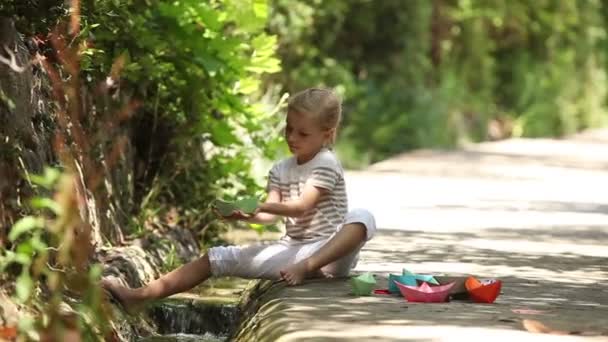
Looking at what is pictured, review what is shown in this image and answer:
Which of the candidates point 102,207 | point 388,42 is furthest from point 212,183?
point 388,42

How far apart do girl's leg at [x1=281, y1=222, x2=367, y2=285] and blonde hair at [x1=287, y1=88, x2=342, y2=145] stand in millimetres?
598

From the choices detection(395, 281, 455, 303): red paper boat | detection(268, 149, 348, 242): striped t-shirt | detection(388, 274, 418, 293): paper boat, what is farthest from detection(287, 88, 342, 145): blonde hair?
detection(395, 281, 455, 303): red paper boat

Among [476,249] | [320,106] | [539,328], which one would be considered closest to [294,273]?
[320,106]

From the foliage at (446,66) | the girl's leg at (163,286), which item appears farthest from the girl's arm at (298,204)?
the foliage at (446,66)

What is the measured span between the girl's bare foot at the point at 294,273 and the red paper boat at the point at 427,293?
0.66 m

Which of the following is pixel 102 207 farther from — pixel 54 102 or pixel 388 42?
pixel 388 42

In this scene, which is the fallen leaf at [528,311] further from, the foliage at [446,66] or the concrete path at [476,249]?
the foliage at [446,66]

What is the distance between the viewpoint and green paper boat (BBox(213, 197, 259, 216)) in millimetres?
7910

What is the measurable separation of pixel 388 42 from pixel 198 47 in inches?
526

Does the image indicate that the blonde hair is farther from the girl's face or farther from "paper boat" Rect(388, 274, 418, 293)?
"paper boat" Rect(388, 274, 418, 293)

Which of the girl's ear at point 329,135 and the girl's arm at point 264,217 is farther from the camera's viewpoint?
the girl's ear at point 329,135

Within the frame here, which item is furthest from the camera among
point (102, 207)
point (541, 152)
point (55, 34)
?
point (541, 152)

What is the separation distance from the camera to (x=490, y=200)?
14.6 m

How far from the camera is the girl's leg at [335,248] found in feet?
26.6
